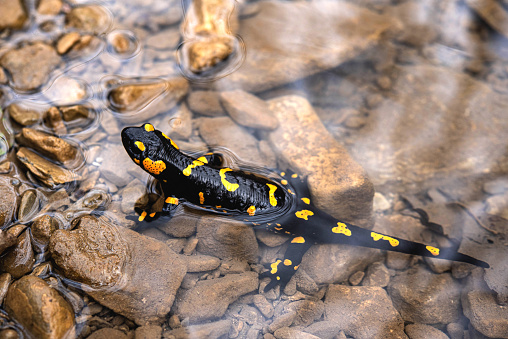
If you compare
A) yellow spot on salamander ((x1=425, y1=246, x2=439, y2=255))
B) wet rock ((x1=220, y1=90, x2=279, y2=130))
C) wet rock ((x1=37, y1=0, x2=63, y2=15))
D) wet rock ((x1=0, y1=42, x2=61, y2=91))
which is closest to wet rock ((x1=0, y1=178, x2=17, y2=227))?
wet rock ((x1=0, y1=42, x2=61, y2=91))

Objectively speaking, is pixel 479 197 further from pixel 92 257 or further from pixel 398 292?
pixel 92 257

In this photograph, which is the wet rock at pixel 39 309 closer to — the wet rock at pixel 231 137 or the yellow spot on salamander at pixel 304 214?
the wet rock at pixel 231 137

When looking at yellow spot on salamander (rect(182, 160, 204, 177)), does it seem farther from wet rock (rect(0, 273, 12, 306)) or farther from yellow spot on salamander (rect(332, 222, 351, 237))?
wet rock (rect(0, 273, 12, 306))

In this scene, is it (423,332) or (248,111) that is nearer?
(423,332)

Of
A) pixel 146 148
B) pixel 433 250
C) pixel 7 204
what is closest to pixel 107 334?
pixel 7 204

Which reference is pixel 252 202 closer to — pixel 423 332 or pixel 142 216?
pixel 142 216

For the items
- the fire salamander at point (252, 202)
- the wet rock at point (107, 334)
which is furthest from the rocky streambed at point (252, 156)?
the fire salamander at point (252, 202)
